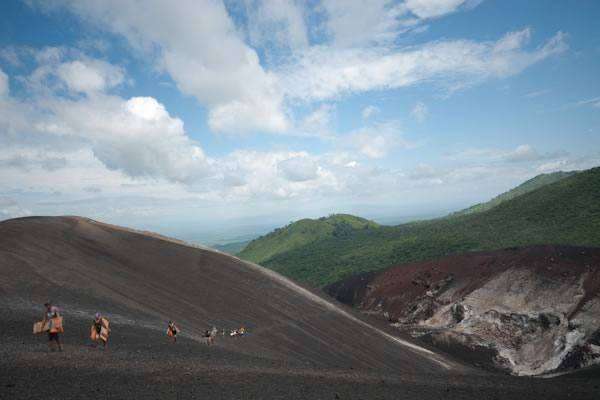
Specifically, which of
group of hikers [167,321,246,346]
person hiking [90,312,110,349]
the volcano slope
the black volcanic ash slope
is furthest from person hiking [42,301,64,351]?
group of hikers [167,321,246,346]

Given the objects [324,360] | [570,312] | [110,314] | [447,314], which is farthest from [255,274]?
[570,312]

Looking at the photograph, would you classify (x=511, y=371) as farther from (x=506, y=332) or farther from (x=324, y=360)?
(x=324, y=360)

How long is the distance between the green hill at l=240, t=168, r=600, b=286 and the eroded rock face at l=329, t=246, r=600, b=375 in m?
25.6

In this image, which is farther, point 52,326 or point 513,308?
point 513,308

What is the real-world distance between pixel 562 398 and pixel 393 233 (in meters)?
135

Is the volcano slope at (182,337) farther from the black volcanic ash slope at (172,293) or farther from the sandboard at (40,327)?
the sandboard at (40,327)

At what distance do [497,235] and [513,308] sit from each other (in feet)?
174

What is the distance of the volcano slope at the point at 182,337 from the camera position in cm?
1334

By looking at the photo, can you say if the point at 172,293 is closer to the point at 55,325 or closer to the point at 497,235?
the point at 55,325

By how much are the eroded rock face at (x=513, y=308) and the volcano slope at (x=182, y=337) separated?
1012 centimetres

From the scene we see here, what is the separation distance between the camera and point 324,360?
84.2 ft

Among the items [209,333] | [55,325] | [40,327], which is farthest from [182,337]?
[55,325]

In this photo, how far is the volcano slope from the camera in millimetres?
13344

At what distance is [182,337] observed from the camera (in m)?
20.7
